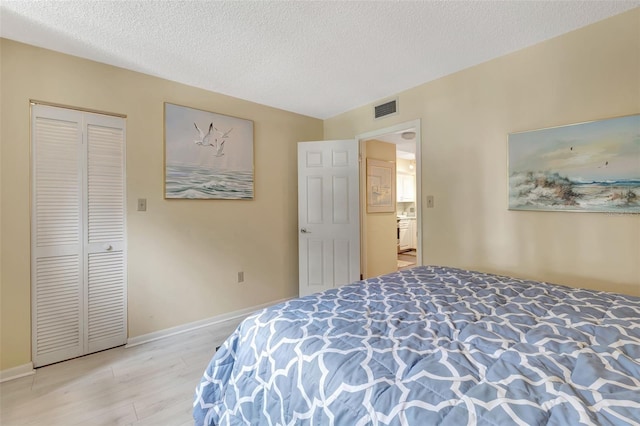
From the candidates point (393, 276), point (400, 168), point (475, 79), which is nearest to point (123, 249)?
point (393, 276)

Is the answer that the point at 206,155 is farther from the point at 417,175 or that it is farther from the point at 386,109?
the point at 417,175

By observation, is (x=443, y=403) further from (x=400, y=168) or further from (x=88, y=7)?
(x=400, y=168)

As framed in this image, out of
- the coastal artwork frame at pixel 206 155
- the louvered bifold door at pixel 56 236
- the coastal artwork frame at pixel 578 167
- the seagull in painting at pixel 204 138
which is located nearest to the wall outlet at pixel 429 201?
the coastal artwork frame at pixel 578 167

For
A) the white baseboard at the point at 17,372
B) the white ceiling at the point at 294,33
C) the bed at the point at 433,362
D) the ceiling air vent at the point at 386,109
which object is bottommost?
the white baseboard at the point at 17,372

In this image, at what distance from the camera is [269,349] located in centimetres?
109

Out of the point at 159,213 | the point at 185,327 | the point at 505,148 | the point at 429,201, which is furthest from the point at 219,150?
the point at 505,148

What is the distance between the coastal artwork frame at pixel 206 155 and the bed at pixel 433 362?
1934mm

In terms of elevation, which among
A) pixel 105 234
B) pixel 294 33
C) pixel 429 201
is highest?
pixel 294 33

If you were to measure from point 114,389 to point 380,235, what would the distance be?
3.42 m

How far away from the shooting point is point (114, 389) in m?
1.85

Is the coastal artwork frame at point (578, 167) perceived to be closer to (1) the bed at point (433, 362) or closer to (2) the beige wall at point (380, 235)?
(1) the bed at point (433, 362)

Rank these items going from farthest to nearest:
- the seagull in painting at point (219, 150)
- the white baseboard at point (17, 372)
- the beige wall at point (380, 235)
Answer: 1. the beige wall at point (380, 235)
2. the seagull in painting at point (219, 150)
3. the white baseboard at point (17, 372)

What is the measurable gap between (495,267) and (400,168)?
4.95 meters

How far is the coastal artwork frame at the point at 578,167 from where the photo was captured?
69.3 inches
